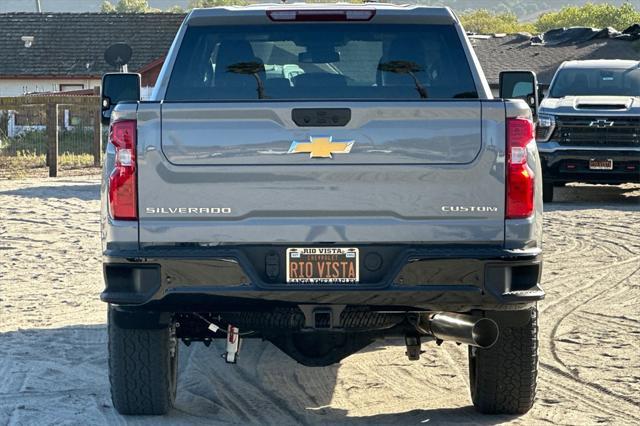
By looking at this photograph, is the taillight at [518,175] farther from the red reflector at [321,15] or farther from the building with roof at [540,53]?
the building with roof at [540,53]

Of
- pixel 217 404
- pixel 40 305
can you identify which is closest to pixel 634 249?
pixel 40 305

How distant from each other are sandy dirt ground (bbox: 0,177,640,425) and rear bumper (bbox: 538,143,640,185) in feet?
20.3

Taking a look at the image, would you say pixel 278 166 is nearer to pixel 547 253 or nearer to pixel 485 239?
pixel 485 239

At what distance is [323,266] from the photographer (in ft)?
21.4

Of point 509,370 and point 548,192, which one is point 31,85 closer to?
point 548,192

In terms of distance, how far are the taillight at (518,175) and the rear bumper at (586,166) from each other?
13.4 meters

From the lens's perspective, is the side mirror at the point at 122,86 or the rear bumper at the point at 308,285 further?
the side mirror at the point at 122,86

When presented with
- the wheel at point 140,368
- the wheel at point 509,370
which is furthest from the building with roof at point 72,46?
the wheel at point 140,368

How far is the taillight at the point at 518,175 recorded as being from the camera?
21.5ft

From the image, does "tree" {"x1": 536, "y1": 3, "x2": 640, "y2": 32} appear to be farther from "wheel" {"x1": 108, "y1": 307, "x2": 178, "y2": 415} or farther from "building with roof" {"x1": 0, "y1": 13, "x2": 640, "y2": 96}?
"wheel" {"x1": 108, "y1": 307, "x2": 178, "y2": 415}

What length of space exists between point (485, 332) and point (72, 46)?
4851 cm

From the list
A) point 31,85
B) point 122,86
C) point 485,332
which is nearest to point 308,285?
point 485,332

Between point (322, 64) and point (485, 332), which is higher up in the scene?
point (322, 64)

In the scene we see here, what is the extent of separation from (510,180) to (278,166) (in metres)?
1.04
